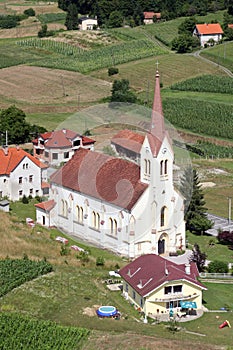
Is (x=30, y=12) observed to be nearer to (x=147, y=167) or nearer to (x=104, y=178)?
(x=104, y=178)

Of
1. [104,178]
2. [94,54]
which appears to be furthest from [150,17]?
[104,178]

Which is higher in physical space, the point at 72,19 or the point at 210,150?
the point at 72,19

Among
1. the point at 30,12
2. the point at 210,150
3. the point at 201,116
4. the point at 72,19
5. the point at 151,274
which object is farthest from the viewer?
the point at 30,12

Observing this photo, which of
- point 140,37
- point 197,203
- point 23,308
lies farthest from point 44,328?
point 140,37

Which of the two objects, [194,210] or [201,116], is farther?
[201,116]

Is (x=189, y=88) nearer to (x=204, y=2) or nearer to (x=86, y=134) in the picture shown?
(x=86, y=134)

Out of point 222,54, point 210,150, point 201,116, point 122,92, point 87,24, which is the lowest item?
point 210,150

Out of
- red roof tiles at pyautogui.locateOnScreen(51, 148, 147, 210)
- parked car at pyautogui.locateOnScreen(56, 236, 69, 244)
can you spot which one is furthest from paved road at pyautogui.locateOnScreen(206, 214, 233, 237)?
parked car at pyautogui.locateOnScreen(56, 236, 69, 244)

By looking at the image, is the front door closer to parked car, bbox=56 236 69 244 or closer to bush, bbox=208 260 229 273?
bush, bbox=208 260 229 273
